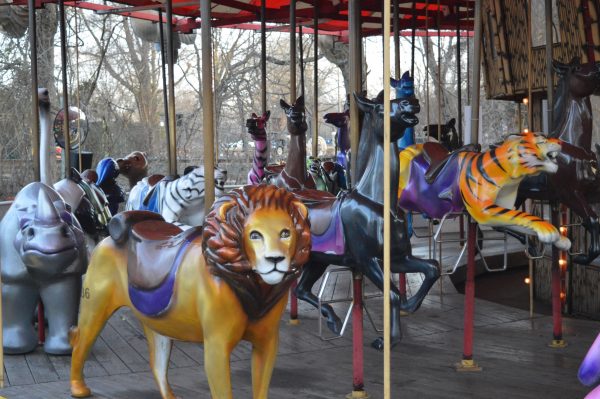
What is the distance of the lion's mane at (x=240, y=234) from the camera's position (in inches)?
115

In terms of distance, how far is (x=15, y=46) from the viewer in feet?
42.1

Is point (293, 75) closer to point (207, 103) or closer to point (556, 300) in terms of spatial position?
point (556, 300)

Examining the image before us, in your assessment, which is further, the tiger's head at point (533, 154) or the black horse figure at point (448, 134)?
the black horse figure at point (448, 134)

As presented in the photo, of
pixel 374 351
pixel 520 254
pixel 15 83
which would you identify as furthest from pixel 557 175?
pixel 15 83

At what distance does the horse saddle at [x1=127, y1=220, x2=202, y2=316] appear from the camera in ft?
11.2

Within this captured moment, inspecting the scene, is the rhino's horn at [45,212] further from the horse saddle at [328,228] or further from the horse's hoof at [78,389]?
the horse saddle at [328,228]

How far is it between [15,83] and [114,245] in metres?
9.90

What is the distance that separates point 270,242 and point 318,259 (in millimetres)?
2090

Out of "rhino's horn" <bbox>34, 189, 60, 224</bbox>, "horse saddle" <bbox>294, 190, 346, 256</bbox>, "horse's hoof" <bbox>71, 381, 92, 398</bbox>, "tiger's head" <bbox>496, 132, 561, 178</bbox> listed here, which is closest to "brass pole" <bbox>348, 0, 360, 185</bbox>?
"horse saddle" <bbox>294, 190, 346, 256</bbox>

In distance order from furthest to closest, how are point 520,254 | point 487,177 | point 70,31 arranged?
point 70,31 < point 520,254 < point 487,177

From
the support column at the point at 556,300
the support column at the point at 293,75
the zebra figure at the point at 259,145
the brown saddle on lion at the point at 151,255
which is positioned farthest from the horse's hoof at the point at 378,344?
the zebra figure at the point at 259,145

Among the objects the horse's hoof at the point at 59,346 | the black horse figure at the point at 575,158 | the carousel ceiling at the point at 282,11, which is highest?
the carousel ceiling at the point at 282,11

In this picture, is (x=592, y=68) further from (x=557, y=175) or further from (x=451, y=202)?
(x=451, y=202)

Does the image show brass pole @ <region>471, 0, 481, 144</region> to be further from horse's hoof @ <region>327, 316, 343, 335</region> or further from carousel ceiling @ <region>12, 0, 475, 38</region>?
carousel ceiling @ <region>12, 0, 475, 38</region>
